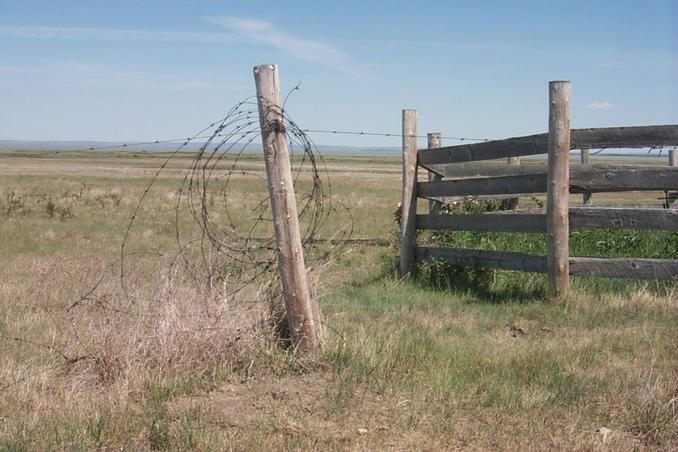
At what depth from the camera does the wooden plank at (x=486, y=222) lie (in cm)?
763

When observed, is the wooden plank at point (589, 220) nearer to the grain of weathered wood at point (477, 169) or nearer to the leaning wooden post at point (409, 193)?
the leaning wooden post at point (409, 193)

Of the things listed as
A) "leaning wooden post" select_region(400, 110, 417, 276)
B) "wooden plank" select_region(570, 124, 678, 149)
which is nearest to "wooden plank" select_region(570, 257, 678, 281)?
"wooden plank" select_region(570, 124, 678, 149)

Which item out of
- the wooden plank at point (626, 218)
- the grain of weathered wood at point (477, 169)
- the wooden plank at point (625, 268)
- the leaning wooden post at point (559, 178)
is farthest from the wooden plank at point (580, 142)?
the wooden plank at point (625, 268)

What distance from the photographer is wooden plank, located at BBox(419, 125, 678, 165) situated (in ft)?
23.2

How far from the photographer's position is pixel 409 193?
29.7 feet

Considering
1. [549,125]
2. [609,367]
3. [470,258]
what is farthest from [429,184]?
[609,367]

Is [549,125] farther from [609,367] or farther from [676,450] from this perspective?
[676,450]

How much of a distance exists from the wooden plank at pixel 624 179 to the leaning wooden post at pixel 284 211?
3759mm

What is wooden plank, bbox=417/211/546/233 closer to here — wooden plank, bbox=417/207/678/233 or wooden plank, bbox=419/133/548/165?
wooden plank, bbox=417/207/678/233

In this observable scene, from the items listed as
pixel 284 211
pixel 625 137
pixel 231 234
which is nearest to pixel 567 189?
pixel 625 137

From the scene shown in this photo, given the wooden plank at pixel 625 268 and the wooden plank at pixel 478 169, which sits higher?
the wooden plank at pixel 478 169

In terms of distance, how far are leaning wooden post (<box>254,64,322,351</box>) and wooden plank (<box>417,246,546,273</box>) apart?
3.38 metres

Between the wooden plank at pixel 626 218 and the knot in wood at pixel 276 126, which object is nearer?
the knot in wood at pixel 276 126

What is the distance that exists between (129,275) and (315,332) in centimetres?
453
